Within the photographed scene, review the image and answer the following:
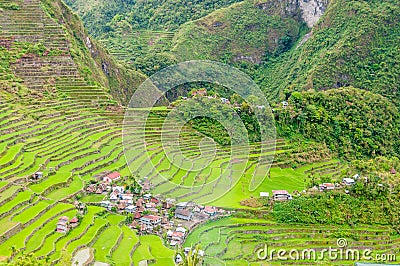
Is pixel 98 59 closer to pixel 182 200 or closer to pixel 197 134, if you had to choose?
pixel 197 134

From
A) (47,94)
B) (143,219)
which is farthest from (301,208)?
(47,94)

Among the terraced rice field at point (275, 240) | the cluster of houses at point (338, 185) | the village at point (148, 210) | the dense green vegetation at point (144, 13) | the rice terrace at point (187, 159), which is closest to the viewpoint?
the rice terrace at point (187, 159)

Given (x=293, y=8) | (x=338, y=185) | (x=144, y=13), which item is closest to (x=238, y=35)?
(x=293, y=8)

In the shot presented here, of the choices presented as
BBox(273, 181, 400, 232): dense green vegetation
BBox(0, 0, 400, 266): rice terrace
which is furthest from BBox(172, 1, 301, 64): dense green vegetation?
BBox(273, 181, 400, 232): dense green vegetation

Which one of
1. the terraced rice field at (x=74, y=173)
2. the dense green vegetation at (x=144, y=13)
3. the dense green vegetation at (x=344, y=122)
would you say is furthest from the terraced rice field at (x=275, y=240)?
the dense green vegetation at (x=144, y=13)

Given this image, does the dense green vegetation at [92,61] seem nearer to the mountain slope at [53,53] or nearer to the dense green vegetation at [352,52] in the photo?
the mountain slope at [53,53]

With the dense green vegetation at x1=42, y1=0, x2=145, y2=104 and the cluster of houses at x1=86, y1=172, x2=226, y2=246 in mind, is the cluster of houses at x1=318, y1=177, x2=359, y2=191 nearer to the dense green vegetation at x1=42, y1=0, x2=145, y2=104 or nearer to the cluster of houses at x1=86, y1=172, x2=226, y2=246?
the cluster of houses at x1=86, y1=172, x2=226, y2=246

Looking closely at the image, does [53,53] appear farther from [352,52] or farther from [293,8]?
[293,8]
